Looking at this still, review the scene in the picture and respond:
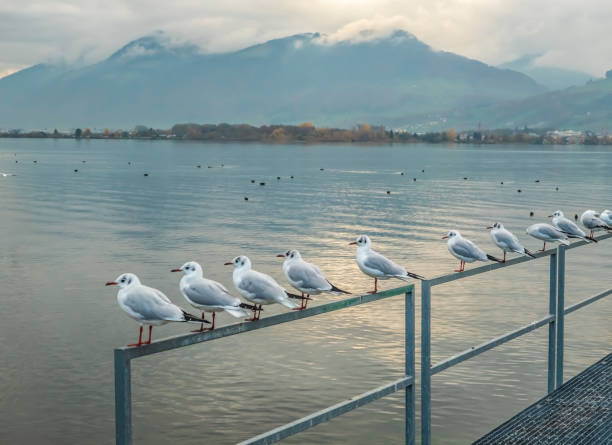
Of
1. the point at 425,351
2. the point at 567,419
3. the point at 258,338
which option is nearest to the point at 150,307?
the point at 425,351

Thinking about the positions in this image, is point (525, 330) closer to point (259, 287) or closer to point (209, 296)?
point (259, 287)

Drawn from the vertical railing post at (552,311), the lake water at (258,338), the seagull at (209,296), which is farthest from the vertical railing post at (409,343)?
the lake water at (258,338)

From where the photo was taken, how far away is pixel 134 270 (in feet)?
139

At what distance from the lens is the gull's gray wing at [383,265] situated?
33.6 feet

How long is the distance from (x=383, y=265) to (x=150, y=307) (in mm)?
3667

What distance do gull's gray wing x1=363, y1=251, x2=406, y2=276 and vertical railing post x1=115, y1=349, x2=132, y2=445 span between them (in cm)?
516

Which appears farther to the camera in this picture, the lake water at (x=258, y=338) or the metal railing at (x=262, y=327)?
the lake water at (x=258, y=338)

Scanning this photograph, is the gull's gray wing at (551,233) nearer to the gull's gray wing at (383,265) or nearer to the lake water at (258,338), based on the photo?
the gull's gray wing at (383,265)

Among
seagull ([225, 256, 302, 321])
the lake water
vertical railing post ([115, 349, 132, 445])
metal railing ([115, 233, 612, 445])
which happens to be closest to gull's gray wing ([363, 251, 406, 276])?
metal railing ([115, 233, 612, 445])

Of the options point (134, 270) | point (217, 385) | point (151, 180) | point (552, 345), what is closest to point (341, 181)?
point (151, 180)

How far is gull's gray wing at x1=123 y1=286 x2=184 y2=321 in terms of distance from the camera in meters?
7.53

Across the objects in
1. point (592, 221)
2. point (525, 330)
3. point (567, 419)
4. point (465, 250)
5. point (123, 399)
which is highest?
point (592, 221)

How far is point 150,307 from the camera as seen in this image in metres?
7.54

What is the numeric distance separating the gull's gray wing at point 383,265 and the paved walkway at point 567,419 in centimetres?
225
